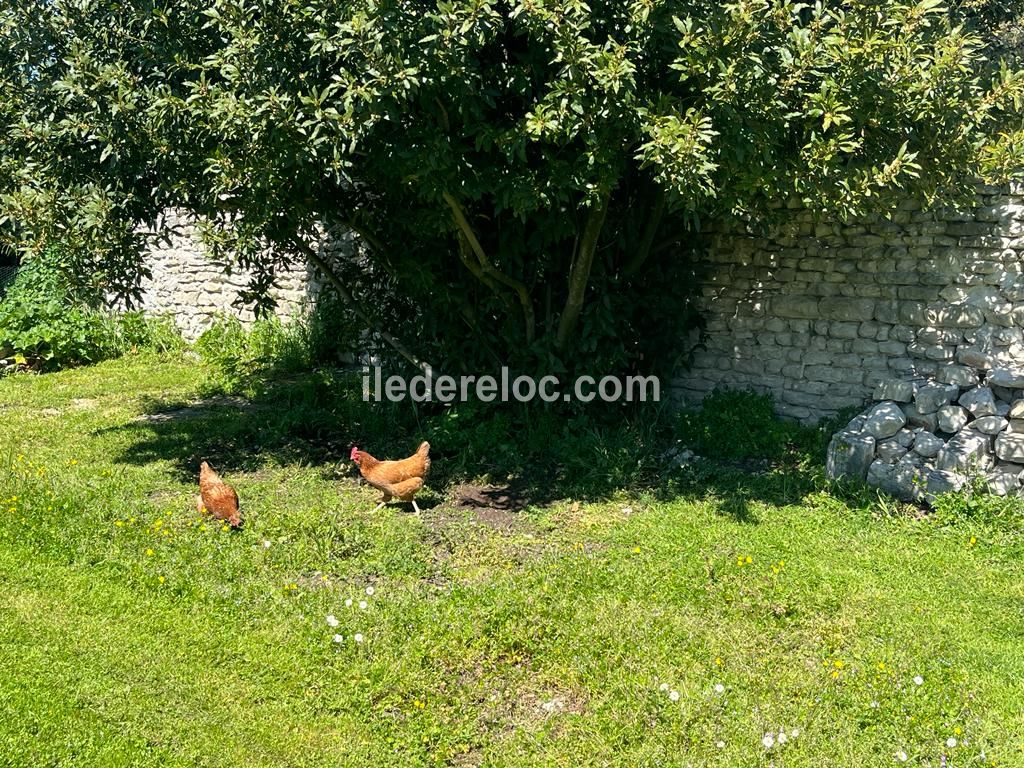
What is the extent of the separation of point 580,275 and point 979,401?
276 cm

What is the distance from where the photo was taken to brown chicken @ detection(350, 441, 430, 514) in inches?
240

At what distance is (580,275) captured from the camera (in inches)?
275

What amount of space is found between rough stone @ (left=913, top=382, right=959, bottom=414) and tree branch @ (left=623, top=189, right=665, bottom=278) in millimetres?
2206

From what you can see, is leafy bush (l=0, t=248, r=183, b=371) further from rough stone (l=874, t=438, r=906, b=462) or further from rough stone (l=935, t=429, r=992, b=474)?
rough stone (l=935, t=429, r=992, b=474)

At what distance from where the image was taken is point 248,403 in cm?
918

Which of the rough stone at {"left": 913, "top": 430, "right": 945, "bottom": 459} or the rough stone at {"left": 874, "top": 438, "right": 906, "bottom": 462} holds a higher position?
the rough stone at {"left": 913, "top": 430, "right": 945, "bottom": 459}

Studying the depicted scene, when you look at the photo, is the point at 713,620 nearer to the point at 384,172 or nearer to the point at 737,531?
the point at 737,531

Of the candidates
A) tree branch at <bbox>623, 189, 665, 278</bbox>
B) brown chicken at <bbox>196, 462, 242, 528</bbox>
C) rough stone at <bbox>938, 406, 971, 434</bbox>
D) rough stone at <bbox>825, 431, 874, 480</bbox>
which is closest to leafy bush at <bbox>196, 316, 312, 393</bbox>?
brown chicken at <bbox>196, 462, 242, 528</bbox>

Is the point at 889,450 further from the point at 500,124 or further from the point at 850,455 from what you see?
the point at 500,124

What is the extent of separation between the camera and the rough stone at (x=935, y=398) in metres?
6.28

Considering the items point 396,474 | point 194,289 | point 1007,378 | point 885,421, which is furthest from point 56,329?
point 1007,378

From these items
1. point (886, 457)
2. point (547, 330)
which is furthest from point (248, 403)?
point (886, 457)

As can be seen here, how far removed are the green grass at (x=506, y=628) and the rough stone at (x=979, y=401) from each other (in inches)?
Result: 29.5

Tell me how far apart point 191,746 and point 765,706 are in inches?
89.4
